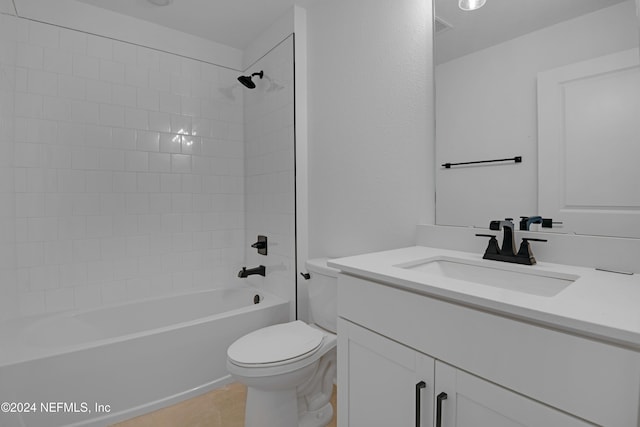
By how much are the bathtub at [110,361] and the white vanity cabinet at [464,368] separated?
1.03 metres

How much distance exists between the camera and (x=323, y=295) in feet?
5.60

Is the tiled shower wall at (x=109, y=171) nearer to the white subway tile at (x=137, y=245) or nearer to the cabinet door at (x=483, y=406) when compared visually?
the white subway tile at (x=137, y=245)

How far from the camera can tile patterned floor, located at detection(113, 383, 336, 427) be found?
1.57m

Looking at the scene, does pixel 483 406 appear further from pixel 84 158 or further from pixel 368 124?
pixel 84 158

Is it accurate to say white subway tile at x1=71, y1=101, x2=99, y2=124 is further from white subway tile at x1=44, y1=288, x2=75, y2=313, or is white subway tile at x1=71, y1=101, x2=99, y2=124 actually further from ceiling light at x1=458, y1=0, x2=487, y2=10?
ceiling light at x1=458, y1=0, x2=487, y2=10

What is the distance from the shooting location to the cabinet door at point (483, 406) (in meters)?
0.63

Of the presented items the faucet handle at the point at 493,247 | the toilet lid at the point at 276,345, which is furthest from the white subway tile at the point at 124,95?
the faucet handle at the point at 493,247

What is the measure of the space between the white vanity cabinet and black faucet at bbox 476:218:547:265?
1.50ft

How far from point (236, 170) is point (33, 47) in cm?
145

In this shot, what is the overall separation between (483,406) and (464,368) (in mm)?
85

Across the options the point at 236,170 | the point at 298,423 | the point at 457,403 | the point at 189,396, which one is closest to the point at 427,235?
the point at 457,403

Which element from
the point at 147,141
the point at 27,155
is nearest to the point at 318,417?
the point at 147,141

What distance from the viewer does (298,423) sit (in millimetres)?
1487

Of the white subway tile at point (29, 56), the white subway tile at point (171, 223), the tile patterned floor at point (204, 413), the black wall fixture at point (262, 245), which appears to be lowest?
the tile patterned floor at point (204, 413)
